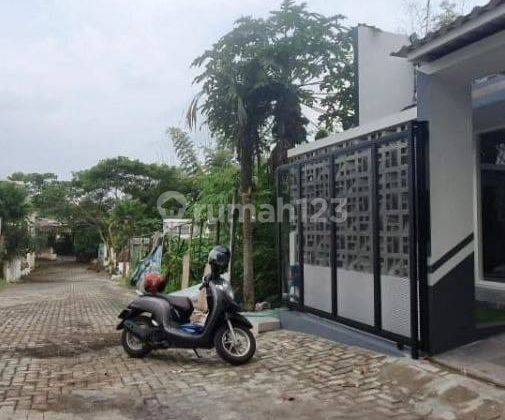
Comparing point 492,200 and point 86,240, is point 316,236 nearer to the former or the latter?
point 492,200

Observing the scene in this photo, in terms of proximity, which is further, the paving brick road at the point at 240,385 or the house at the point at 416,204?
the house at the point at 416,204

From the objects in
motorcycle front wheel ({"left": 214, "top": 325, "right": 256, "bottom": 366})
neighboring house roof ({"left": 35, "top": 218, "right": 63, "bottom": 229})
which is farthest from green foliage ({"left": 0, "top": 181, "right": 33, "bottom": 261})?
motorcycle front wheel ({"left": 214, "top": 325, "right": 256, "bottom": 366})

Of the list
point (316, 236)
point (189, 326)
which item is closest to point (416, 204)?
point (316, 236)

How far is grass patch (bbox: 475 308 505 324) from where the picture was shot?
5.87 meters

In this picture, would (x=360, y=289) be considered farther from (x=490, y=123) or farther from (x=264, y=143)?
(x=264, y=143)

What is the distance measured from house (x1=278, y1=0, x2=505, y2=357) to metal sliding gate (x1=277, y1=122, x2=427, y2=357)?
0.01m

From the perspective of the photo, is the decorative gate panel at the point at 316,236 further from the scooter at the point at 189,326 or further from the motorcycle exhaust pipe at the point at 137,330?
the motorcycle exhaust pipe at the point at 137,330

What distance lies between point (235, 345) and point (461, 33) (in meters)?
3.73

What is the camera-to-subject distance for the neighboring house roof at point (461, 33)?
419cm

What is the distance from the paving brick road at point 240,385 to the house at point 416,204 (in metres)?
0.51

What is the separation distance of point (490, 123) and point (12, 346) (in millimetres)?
7115

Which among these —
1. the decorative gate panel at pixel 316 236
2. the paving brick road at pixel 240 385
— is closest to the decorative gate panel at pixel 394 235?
the paving brick road at pixel 240 385

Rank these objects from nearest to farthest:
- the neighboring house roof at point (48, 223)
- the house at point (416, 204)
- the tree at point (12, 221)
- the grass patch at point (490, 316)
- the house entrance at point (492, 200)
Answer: the house at point (416, 204), the grass patch at point (490, 316), the house entrance at point (492, 200), the tree at point (12, 221), the neighboring house roof at point (48, 223)

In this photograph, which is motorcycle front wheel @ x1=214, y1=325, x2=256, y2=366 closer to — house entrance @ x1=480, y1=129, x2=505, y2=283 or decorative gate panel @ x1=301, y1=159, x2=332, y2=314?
decorative gate panel @ x1=301, y1=159, x2=332, y2=314
